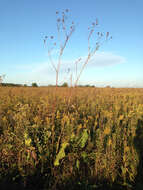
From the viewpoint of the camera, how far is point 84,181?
1.47 meters

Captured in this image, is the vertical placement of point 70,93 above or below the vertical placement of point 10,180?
above

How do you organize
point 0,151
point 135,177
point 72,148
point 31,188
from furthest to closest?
1. point 72,148
2. point 0,151
3. point 135,177
4. point 31,188

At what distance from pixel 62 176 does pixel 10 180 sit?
2.03ft

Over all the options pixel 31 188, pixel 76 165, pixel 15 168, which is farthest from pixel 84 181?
pixel 15 168

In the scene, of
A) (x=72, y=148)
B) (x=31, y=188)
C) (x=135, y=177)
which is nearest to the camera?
(x=31, y=188)

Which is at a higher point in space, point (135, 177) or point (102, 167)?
point (102, 167)

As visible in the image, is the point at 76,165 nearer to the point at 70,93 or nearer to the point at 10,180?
the point at 10,180

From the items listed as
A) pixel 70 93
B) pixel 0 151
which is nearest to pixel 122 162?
pixel 70 93

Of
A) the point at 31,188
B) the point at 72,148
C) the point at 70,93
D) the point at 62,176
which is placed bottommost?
the point at 31,188

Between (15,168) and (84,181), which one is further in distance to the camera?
(15,168)

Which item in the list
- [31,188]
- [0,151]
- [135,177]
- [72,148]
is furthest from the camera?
[72,148]

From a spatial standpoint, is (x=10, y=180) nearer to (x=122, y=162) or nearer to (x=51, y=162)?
(x=51, y=162)

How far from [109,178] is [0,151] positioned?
4.68ft

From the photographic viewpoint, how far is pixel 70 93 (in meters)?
1.71
